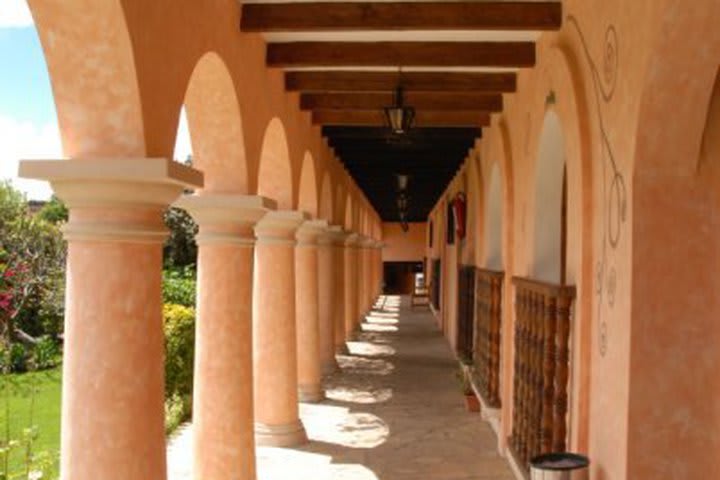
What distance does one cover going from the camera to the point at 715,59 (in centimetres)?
434

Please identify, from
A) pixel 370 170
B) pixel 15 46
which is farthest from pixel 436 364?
pixel 15 46

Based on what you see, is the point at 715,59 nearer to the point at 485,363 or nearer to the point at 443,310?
the point at 485,363

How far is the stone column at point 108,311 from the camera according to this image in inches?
175

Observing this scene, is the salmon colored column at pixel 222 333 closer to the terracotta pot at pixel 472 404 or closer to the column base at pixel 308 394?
the terracotta pot at pixel 472 404

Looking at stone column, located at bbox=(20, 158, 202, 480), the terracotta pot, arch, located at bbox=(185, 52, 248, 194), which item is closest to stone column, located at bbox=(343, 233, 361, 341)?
the terracotta pot

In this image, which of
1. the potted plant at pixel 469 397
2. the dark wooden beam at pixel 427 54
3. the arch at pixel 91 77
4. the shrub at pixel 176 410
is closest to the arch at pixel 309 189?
the shrub at pixel 176 410

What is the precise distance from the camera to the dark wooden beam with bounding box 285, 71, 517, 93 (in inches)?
370

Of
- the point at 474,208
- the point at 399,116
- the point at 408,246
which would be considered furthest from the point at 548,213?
the point at 408,246

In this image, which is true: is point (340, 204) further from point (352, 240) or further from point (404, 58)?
point (404, 58)

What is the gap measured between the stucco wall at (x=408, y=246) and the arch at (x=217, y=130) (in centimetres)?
4171

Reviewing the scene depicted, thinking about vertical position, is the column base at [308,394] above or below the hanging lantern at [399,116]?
below

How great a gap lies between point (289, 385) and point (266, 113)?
369 centimetres

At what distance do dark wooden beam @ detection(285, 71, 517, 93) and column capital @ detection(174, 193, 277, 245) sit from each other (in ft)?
8.90

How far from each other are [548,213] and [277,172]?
12.4ft
